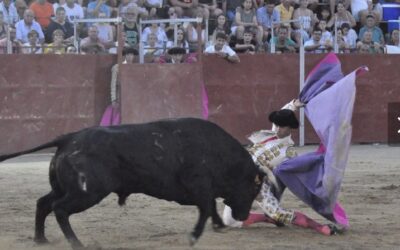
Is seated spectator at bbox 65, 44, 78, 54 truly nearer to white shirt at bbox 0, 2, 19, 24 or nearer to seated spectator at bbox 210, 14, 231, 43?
white shirt at bbox 0, 2, 19, 24

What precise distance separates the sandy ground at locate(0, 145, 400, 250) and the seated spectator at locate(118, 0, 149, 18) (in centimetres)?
478

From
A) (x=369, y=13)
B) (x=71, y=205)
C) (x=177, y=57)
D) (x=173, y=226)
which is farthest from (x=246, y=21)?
(x=71, y=205)

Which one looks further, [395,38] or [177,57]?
[395,38]

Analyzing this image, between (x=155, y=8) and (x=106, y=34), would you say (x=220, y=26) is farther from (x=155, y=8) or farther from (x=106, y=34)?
(x=106, y=34)

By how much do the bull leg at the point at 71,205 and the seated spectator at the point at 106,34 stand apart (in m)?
8.17

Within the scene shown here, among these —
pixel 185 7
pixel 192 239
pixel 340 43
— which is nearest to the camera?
pixel 192 239

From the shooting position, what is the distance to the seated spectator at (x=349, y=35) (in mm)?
15227

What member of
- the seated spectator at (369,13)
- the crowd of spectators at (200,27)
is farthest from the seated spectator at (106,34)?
the seated spectator at (369,13)

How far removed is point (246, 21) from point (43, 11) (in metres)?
3.27

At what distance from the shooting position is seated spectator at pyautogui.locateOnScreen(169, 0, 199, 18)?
47.4 ft

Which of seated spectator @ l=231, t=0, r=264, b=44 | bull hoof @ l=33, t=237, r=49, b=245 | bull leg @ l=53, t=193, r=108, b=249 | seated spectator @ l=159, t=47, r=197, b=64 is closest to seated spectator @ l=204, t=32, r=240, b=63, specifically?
seated spectator @ l=159, t=47, r=197, b=64

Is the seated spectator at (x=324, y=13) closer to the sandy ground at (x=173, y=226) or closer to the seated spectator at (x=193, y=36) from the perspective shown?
the seated spectator at (x=193, y=36)

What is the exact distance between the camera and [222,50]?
13.5m

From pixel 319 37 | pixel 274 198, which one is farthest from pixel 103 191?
pixel 319 37
